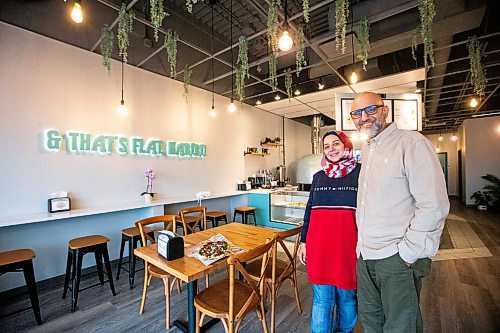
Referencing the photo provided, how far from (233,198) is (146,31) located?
373 cm

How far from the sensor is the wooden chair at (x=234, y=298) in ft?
5.34

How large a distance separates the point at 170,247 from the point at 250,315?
46.1 inches

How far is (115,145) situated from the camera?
3.79 metres

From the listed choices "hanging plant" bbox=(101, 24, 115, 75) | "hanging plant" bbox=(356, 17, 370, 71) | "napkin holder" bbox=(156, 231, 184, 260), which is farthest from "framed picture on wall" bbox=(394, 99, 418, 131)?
"hanging plant" bbox=(101, 24, 115, 75)

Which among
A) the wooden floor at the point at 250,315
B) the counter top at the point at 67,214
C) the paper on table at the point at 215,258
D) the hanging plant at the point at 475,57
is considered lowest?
the wooden floor at the point at 250,315

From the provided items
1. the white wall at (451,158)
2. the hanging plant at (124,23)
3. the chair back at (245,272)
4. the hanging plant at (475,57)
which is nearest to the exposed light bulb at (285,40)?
the hanging plant at (124,23)

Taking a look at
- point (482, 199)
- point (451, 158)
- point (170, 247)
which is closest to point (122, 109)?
point (170, 247)

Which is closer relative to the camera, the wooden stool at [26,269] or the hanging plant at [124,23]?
the wooden stool at [26,269]

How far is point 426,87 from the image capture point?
4984 millimetres

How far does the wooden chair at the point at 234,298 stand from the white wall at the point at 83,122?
259 cm

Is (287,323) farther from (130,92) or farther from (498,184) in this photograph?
(498,184)

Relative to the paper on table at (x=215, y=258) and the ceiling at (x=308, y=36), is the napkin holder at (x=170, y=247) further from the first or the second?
the ceiling at (x=308, y=36)

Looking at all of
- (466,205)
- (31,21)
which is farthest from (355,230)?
(466,205)

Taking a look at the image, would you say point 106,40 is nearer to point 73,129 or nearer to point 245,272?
point 73,129
